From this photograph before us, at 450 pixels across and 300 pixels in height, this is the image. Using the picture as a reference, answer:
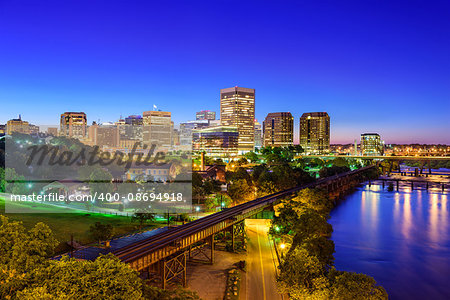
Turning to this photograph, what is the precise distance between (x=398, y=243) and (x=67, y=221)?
53609 millimetres

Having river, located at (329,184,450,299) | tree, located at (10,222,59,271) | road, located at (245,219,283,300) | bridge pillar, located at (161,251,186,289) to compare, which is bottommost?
river, located at (329,184,450,299)

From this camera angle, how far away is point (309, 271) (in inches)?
1021

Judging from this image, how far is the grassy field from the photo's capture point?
38219 mm

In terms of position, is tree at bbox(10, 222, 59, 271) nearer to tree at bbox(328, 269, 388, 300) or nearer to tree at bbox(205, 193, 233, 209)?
tree at bbox(328, 269, 388, 300)

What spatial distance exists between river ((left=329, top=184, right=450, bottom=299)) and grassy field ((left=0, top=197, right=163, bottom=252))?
31.4 m

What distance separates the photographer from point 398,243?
53.9 m

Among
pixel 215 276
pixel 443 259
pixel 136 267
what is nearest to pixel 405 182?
pixel 443 259

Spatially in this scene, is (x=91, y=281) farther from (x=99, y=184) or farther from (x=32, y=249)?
(x=99, y=184)

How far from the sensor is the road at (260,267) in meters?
29.0

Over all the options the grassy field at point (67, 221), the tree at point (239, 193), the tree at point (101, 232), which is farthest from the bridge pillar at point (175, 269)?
the tree at point (239, 193)

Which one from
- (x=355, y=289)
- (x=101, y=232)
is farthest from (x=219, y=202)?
(x=355, y=289)

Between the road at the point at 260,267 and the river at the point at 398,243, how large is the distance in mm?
10836

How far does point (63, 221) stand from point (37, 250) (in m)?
24.7

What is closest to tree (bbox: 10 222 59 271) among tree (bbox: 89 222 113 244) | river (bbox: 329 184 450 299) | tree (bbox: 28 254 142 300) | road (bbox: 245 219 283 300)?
tree (bbox: 28 254 142 300)
